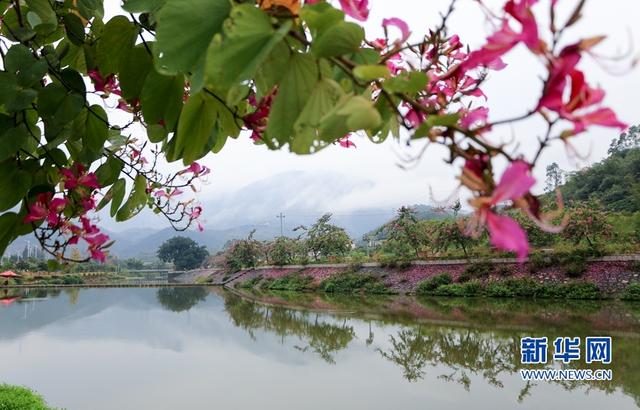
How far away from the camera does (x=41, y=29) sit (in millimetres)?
750

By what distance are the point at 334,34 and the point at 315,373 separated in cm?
542

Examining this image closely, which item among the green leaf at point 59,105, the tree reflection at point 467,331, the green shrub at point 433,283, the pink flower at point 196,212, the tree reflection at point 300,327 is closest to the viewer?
the green leaf at point 59,105

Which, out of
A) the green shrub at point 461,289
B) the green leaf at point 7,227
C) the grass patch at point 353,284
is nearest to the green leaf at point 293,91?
the green leaf at point 7,227

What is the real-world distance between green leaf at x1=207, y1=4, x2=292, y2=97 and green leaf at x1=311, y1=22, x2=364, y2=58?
0.9 inches

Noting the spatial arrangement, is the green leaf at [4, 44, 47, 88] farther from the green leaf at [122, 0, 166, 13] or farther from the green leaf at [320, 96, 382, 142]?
the green leaf at [320, 96, 382, 142]

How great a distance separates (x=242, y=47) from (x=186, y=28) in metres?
0.07

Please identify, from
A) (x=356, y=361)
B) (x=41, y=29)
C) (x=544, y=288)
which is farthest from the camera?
(x=544, y=288)

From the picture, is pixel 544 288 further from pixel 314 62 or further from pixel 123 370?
pixel 314 62

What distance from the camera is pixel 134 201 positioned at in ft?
3.01

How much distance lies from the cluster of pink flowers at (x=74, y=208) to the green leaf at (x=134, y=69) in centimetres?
29

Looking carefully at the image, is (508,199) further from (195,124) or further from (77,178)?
(77,178)

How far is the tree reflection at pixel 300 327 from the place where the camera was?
664 centimetres

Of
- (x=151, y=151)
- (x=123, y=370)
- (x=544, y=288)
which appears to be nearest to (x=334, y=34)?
(x=151, y=151)

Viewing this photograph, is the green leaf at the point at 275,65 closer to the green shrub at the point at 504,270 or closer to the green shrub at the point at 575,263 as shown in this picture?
the green shrub at the point at 575,263
